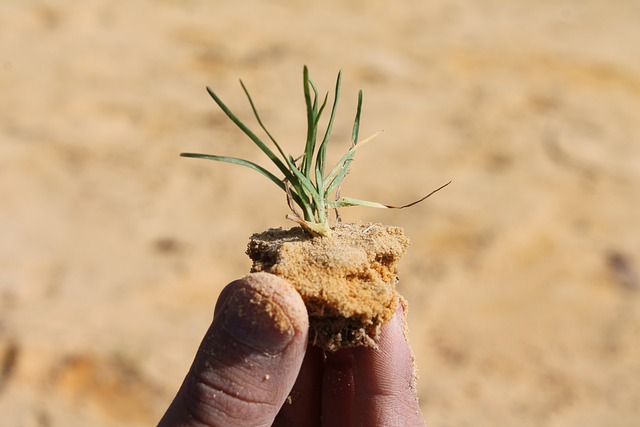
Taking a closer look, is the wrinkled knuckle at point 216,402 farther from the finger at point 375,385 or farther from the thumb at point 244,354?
the finger at point 375,385

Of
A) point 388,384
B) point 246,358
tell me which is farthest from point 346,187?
point 246,358

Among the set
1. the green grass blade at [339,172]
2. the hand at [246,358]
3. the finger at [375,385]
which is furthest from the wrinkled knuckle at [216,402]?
the green grass blade at [339,172]

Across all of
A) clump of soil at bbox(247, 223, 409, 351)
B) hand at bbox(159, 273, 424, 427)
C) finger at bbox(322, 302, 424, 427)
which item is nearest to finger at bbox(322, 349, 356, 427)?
finger at bbox(322, 302, 424, 427)

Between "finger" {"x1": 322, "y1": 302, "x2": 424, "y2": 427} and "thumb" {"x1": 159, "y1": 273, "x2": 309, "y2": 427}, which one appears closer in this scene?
"thumb" {"x1": 159, "y1": 273, "x2": 309, "y2": 427}

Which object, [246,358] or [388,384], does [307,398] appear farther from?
[246,358]

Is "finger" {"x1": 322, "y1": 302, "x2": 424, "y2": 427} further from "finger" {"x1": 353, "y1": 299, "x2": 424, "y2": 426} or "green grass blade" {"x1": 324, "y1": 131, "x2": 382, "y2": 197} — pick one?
"green grass blade" {"x1": 324, "y1": 131, "x2": 382, "y2": 197}

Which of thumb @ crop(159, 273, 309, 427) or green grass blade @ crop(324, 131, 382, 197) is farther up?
green grass blade @ crop(324, 131, 382, 197)

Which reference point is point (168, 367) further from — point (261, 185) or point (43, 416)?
point (261, 185)
